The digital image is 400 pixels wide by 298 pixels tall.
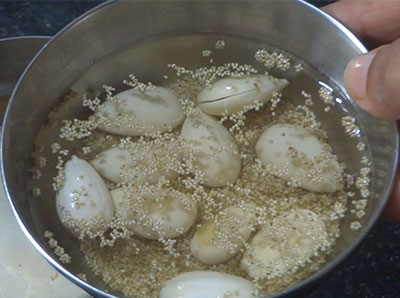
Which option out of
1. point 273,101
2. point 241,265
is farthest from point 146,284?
point 273,101

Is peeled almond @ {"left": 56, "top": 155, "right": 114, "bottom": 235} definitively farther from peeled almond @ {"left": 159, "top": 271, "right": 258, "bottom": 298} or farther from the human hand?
the human hand

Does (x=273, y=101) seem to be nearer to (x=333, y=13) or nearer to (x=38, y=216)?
(x=333, y=13)

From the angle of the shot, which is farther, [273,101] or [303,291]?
[273,101]

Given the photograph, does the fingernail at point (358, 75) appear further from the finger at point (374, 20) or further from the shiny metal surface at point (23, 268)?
the shiny metal surface at point (23, 268)

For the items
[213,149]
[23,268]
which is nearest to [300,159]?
[213,149]

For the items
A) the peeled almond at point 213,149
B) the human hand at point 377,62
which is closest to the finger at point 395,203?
the human hand at point 377,62
